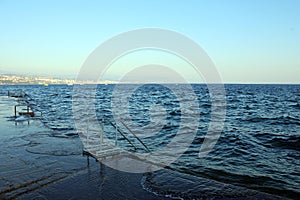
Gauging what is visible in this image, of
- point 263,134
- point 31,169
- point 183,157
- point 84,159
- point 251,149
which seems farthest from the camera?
point 263,134

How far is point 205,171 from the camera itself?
1066 cm

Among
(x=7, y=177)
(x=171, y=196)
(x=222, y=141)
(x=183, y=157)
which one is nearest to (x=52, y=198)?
(x=7, y=177)

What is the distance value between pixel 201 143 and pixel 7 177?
11.1m

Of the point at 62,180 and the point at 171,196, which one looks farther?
the point at 62,180

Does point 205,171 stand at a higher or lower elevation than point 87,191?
lower

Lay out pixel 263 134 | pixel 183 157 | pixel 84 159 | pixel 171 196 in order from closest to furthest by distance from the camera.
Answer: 1. pixel 171 196
2. pixel 84 159
3. pixel 183 157
4. pixel 263 134

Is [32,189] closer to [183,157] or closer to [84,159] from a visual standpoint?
[84,159]

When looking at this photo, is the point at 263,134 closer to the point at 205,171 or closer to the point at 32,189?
the point at 205,171

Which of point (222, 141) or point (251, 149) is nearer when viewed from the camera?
point (251, 149)

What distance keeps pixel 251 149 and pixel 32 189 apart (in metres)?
11.8

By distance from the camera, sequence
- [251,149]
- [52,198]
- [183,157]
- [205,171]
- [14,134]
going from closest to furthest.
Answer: [52,198] → [205,171] → [183,157] → [251,149] → [14,134]

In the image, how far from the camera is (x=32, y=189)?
711cm

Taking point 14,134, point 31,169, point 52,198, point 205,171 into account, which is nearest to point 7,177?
point 31,169

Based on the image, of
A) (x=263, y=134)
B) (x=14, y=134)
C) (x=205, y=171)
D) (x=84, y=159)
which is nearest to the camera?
(x=84, y=159)
